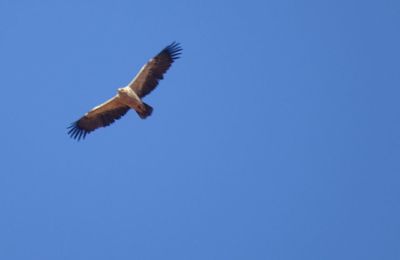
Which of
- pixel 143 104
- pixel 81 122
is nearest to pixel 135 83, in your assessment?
pixel 143 104

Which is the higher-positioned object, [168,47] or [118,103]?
[168,47]

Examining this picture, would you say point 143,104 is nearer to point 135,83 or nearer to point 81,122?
point 135,83

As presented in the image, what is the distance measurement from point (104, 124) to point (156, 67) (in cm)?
257

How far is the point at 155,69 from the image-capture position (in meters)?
22.1

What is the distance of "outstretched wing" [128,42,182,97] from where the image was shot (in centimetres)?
2206

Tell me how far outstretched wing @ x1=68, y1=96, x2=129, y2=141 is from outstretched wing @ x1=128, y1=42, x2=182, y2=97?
37.6 inches

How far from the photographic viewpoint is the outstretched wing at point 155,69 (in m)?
22.1

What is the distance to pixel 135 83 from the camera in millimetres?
22266

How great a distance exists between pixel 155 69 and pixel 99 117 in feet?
8.13

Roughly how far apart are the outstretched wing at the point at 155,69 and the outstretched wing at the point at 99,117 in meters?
0.96

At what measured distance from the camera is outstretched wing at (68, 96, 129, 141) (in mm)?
22812

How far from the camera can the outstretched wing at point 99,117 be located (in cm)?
2281

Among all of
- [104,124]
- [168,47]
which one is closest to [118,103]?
[104,124]

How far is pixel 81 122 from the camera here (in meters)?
23.2
